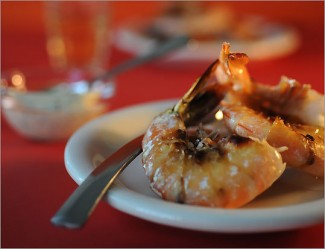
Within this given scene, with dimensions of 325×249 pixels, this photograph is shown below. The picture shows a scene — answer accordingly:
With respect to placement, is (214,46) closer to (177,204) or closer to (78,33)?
(78,33)

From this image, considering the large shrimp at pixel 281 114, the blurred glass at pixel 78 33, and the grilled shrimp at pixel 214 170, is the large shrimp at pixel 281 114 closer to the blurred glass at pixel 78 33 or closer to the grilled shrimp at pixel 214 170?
the grilled shrimp at pixel 214 170

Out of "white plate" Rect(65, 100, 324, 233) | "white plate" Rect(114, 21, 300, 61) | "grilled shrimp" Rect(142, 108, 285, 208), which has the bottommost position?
"white plate" Rect(114, 21, 300, 61)

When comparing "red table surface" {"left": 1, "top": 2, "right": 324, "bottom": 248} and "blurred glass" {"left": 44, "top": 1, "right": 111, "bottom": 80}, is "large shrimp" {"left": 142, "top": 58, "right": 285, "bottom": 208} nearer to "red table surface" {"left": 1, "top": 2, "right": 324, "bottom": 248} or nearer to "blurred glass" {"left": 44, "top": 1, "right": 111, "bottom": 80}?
"red table surface" {"left": 1, "top": 2, "right": 324, "bottom": 248}

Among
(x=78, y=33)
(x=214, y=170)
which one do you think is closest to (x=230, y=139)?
(x=214, y=170)

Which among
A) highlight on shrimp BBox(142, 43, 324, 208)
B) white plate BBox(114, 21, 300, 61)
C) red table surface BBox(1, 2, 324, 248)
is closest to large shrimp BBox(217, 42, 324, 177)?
highlight on shrimp BBox(142, 43, 324, 208)

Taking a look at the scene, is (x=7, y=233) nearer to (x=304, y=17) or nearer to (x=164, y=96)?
(x=164, y=96)

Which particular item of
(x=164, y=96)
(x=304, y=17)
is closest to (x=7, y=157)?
(x=164, y=96)
